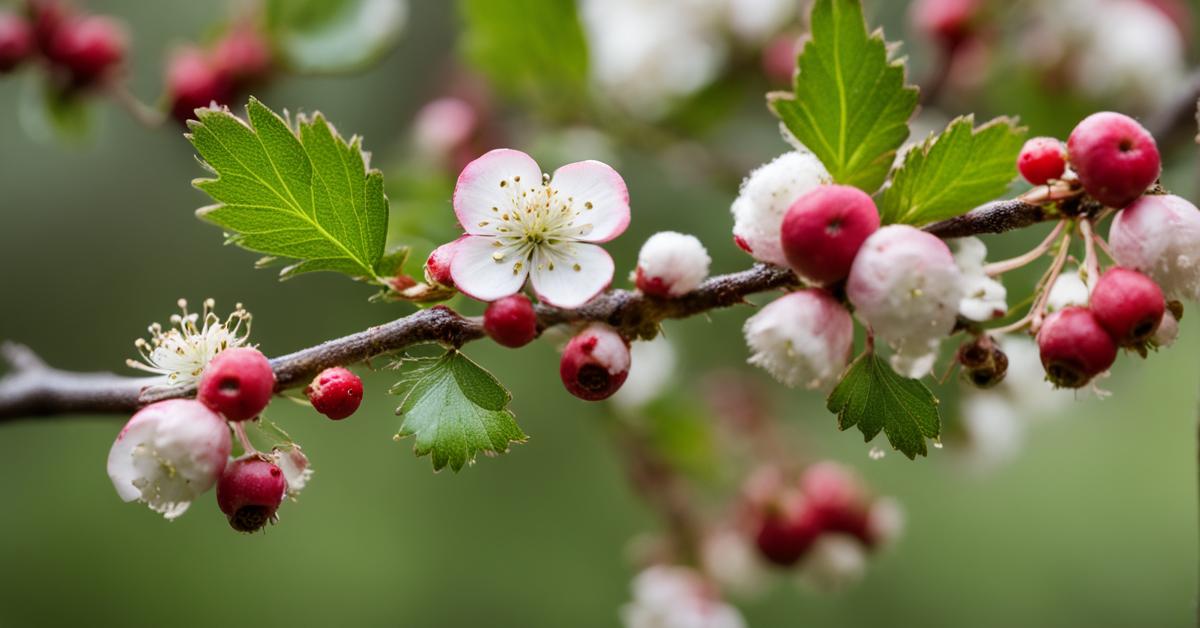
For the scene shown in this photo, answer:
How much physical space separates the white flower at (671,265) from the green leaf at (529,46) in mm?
758

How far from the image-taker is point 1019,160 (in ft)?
1.65

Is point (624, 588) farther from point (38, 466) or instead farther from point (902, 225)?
point (902, 225)

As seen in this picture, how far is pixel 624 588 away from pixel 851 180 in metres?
1.51

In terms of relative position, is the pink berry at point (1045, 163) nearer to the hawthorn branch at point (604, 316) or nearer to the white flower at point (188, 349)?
the hawthorn branch at point (604, 316)

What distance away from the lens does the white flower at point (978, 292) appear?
504mm

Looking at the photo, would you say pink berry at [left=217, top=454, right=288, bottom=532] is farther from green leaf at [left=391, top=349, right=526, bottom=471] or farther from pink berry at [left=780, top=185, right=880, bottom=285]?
pink berry at [left=780, top=185, right=880, bottom=285]

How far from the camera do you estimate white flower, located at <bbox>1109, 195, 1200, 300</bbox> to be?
457 mm

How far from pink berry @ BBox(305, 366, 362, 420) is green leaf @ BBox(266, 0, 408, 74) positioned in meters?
0.74

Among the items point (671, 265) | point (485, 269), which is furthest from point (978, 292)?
point (485, 269)

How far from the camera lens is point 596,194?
53 centimetres

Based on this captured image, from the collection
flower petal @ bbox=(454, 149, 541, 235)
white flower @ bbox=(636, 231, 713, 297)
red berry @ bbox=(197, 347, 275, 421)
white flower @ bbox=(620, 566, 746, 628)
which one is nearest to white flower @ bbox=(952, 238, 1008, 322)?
white flower @ bbox=(636, 231, 713, 297)

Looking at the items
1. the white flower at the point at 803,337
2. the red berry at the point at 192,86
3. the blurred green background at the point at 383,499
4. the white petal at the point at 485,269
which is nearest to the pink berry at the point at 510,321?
the white petal at the point at 485,269

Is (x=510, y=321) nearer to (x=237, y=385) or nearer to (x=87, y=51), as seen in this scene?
(x=237, y=385)

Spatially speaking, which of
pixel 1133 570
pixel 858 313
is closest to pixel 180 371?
pixel 858 313
